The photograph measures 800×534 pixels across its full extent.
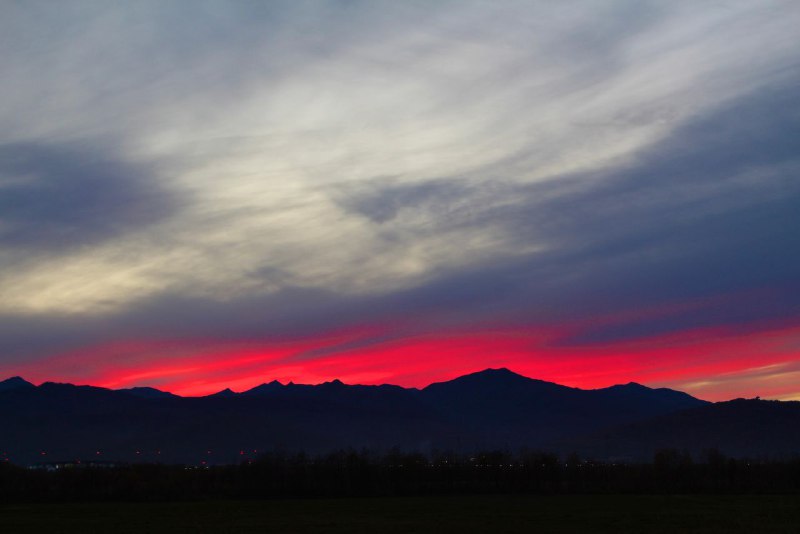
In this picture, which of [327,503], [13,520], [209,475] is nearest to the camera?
[13,520]

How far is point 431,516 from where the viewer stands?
241 ft

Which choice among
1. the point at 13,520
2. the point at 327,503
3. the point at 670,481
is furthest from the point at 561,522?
the point at 670,481

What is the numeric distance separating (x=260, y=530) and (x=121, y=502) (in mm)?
48105

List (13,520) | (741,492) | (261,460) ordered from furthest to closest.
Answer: (261,460)
(741,492)
(13,520)

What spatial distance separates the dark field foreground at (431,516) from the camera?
202 ft

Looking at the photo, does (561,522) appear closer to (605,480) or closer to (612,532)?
(612,532)

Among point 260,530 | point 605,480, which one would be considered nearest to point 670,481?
point 605,480

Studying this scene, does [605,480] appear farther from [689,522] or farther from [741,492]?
[689,522]

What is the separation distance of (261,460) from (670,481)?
56.8 m

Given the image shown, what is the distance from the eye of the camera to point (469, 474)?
424ft

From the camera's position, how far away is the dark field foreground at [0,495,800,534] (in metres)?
61.5

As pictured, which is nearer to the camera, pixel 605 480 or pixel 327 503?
pixel 327 503

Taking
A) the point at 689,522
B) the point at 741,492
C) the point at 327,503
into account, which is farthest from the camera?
the point at 741,492

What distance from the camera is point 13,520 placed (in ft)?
241
